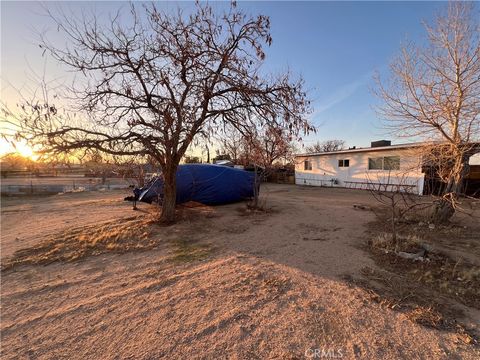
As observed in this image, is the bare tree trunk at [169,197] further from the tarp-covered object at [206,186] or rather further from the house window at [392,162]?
the house window at [392,162]

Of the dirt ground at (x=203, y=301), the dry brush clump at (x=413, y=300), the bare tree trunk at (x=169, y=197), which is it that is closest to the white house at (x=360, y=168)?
the bare tree trunk at (x=169, y=197)

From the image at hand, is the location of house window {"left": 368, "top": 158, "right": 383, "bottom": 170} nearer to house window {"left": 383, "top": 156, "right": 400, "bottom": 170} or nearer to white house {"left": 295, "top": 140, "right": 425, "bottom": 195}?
white house {"left": 295, "top": 140, "right": 425, "bottom": 195}

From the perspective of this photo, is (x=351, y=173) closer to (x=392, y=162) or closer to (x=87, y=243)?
(x=392, y=162)

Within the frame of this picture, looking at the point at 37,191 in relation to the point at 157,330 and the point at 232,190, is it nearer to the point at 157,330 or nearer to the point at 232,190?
the point at 232,190

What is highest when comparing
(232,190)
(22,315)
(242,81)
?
(242,81)

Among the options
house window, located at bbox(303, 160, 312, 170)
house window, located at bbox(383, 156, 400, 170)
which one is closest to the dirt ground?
house window, located at bbox(383, 156, 400, 170)

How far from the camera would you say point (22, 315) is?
2898 mm

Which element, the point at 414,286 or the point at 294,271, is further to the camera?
the point at 294,271

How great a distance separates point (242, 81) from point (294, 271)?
436 centimetres

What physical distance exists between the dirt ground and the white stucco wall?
922 centimetres

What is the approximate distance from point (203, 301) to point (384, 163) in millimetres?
16214

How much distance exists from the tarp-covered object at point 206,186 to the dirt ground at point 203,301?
2923mm

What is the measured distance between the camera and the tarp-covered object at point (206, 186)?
880 cm

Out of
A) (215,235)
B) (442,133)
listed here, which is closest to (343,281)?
(215,235)
